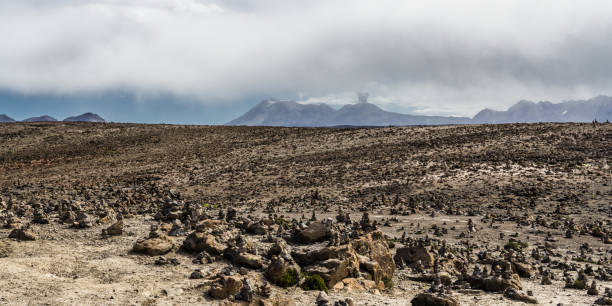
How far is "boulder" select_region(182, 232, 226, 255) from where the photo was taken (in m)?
13.9

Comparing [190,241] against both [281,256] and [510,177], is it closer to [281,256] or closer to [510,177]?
[281,256]

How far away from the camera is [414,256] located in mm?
15781

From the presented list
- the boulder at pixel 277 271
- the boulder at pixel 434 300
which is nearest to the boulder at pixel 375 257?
the boulder at pixel 434 300

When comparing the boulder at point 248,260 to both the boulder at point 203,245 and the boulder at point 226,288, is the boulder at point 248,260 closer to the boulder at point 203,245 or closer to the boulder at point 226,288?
the boulder at point 203,245

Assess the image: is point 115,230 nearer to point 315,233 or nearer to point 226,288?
point 226,288

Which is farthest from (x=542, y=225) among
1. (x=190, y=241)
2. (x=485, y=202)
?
(x=190, y=241)

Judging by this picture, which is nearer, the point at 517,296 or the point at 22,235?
the point at 517,296

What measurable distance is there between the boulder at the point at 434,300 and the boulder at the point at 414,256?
4206 millimetres

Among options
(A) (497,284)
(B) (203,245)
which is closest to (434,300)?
(A) (497,284)

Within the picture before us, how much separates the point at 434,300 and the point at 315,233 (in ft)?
18.3

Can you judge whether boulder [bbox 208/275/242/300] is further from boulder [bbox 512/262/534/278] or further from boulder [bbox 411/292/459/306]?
boulder [bbox 512/262/534/278]

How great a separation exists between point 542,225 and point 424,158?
58.3ft

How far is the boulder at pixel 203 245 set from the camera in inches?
549

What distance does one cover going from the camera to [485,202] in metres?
28.3
